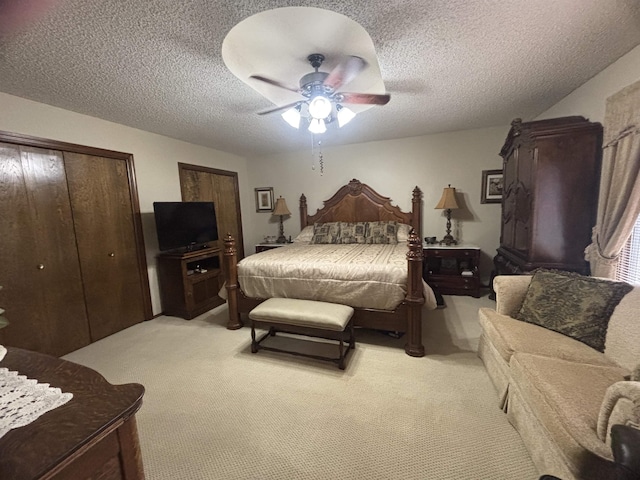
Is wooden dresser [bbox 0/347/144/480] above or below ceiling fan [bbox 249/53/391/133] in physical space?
below

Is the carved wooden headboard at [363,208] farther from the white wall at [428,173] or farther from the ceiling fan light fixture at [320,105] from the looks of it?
the ceiling fan light fixture at [320,105]

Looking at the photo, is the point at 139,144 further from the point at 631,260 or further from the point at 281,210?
the point at 631,260

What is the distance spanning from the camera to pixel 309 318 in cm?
225

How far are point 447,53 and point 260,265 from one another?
7.97 ft

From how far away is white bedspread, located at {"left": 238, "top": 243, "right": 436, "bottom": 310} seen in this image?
96.7 inches

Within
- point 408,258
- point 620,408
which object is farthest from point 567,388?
point 408,258

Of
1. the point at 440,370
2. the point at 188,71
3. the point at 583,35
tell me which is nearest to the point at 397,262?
the point at 440,370

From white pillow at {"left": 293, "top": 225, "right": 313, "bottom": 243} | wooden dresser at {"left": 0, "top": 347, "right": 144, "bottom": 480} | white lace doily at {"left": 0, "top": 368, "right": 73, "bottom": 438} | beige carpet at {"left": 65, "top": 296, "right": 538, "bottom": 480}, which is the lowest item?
beige carpet at {"left": 65, "top": 296, "right": 538, "bottom": 480}

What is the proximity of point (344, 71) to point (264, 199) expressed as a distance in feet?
12.3

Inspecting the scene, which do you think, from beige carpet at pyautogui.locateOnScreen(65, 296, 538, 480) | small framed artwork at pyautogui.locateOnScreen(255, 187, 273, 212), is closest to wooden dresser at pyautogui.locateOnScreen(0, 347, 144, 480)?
beige carpet at pyautogui.locateOnScreen(65, 296, 538, 480)

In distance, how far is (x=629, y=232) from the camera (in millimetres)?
1898

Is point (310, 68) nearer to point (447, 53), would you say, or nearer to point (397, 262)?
point (447, 53)

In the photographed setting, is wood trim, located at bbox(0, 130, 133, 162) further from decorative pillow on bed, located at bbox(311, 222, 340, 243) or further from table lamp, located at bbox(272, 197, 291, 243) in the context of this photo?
decorative pillow on bed, located at bbox(311, 222, 340, 243)

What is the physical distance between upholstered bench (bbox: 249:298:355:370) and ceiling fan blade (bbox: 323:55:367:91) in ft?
5.87
